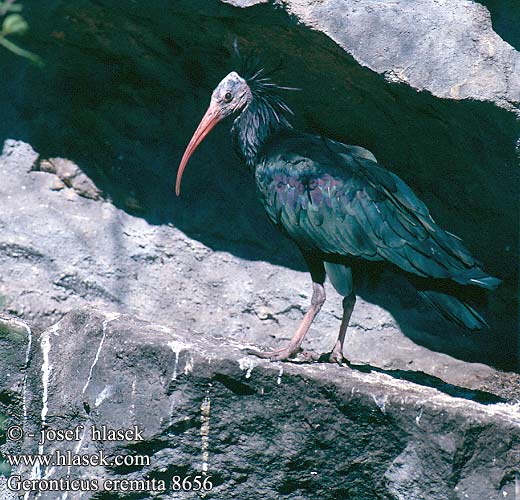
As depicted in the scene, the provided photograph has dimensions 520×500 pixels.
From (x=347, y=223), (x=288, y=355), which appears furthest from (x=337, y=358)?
(x=347, y=223)

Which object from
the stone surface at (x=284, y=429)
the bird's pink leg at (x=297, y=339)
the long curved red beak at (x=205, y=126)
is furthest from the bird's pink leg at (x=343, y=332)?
the long curved red beak at (x=205, y=126)

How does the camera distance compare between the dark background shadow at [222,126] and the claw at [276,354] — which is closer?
the claw at [276,354]

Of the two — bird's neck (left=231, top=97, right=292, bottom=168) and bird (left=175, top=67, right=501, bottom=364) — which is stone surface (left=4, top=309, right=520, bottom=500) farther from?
bird's neck (left=231, top=97, right=292, bottom=168)

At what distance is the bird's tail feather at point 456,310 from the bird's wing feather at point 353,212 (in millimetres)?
114

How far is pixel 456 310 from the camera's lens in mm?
4676

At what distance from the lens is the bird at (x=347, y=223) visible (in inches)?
186

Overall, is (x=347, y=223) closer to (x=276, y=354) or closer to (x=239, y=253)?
(x=276, y=354)

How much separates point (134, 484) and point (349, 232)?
159cm

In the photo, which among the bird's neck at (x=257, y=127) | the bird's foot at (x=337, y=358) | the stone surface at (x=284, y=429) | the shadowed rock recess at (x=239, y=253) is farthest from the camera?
the bird's neck at (x=257, y=127)

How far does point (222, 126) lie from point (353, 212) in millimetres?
1524

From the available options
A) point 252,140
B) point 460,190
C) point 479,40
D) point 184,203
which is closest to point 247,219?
point 184,203

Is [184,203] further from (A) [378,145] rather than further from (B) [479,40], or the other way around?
(B) [479,40]

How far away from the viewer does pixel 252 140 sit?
17.8 ft

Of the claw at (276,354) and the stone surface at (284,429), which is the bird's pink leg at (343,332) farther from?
the stone surface at (284,429)
